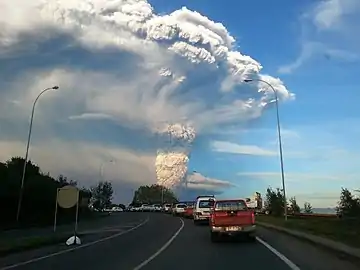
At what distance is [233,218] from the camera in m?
25.1

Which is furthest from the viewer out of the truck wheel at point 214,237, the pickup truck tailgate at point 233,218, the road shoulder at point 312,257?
the truck wheel at point 214,237

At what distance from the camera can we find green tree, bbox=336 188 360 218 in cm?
4438

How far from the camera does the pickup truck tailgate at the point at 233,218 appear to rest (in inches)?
985

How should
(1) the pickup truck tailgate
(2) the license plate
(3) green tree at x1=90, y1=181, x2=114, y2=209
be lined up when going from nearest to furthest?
(2) the license plate → (1) the pickup truck tailgate → (3) green tree at x1=90, y1=181, x2=114, y2=209

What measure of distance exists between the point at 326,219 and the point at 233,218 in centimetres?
1904

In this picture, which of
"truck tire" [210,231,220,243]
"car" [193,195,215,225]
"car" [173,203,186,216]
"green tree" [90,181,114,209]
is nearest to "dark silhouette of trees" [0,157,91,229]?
"car" [193,195,215,225]

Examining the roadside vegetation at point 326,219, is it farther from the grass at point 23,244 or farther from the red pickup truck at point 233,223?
the grass at point 23,244

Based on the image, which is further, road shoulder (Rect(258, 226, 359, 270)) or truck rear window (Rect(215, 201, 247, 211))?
truck rear window (Rect(215, 201, 247, 211))

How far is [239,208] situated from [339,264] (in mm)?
10854

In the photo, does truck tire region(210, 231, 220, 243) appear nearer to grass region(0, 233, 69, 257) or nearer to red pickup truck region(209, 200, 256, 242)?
red pickup truck region(209, 200, 256, 242)

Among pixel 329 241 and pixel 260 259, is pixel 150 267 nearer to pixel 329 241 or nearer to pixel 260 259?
pixel 260 259

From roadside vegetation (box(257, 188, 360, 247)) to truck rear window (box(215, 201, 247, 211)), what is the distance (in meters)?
3.78

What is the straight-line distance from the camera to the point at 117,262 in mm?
16656

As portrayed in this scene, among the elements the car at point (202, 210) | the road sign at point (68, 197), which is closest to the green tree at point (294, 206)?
the car at point (202, 210)
